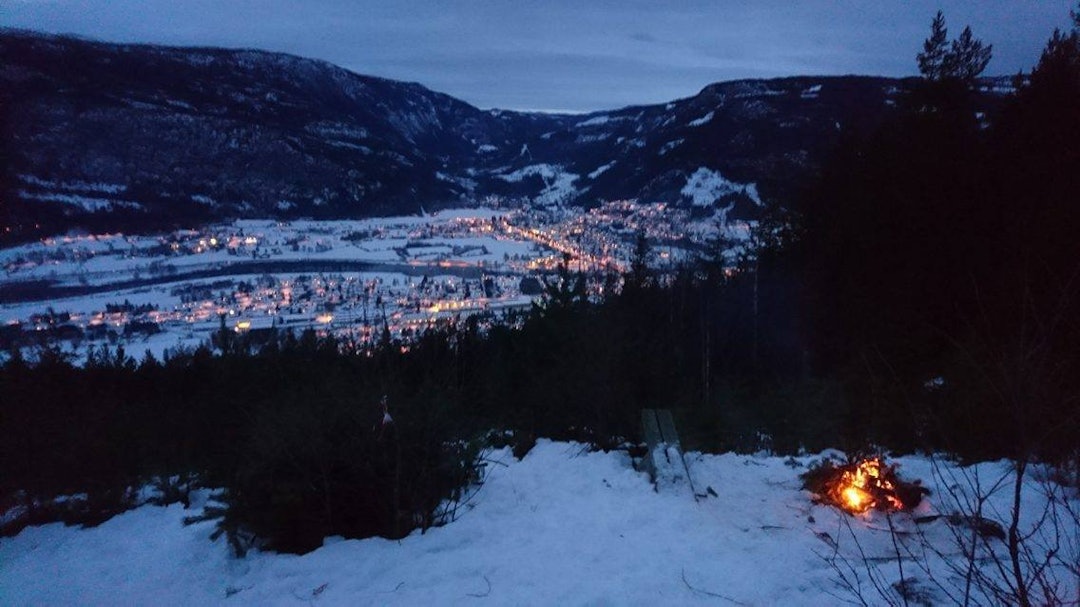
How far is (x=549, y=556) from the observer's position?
4809 mm

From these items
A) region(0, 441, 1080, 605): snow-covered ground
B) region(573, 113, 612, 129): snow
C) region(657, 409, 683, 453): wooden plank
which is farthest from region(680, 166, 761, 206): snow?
region(573, 113, 612, 129): snow

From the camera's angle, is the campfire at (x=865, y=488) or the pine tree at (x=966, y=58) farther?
the pine tree at (x=966, y=58)

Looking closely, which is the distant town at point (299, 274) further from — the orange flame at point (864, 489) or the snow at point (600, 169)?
the snow at point (600, 169)

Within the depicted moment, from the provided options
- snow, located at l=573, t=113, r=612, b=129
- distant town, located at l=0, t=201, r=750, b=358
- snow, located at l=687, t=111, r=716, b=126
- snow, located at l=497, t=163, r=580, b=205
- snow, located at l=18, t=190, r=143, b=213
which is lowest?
distant town, located at l=0, t=201, r=750, b=358

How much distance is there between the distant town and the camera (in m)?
26.6

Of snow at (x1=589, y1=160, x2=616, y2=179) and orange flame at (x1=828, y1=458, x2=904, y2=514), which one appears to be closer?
orange flame at (x1=828, y1=458, x2=904, y2=514)

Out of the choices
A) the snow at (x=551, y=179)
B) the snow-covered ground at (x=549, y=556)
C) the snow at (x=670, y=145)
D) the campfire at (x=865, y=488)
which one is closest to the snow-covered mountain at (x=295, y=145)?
the snow at (x=670, y=145)

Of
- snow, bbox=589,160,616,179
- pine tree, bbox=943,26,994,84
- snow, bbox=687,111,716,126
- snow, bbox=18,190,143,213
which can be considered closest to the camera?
pine tree, bbox=943,26,994,84

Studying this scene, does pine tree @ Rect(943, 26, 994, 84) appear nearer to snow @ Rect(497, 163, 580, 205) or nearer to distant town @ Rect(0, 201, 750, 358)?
distant town @ Rect(0, 201, 750, 358)

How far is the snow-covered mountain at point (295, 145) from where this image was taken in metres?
54.9

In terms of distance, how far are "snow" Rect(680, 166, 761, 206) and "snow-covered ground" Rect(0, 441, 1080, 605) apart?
52.3 metres

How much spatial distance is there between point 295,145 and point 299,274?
55583mm

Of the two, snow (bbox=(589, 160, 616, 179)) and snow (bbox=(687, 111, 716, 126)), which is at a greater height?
snow (bbox=(687, 111, 716, 126))

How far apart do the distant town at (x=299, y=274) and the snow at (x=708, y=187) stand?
277 cm
